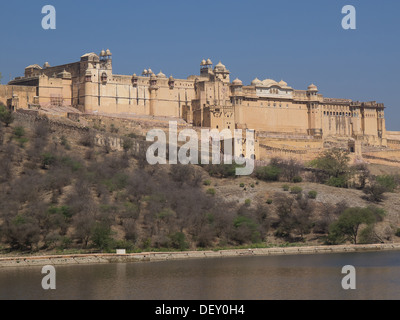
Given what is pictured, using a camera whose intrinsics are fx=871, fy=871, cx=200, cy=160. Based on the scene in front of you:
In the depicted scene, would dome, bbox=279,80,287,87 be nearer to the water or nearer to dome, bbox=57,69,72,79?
dome, bbox=57,69,72,79

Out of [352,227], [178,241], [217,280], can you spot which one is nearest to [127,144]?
[178,241]

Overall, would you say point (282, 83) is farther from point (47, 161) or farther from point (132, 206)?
point (132, 206)

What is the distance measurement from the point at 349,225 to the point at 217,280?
1414cm

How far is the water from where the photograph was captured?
90.1 feet

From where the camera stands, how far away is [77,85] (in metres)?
63.7

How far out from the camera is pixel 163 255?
3891 centimetres

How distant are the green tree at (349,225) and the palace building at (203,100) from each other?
2334 centimetres

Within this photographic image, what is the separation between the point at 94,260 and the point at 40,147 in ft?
46.3

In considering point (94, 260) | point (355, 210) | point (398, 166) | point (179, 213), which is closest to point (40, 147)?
point (179, 213)

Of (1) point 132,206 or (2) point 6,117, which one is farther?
(2) point 6,117

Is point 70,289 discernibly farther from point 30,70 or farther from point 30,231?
point 30,70

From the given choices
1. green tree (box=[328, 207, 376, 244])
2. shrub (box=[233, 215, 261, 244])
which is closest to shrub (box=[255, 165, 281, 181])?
shrub (box=[233, 215, 261, 244])

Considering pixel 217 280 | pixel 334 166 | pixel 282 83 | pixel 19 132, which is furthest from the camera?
pixel 282 83

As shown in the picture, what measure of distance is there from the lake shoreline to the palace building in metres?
24.5
